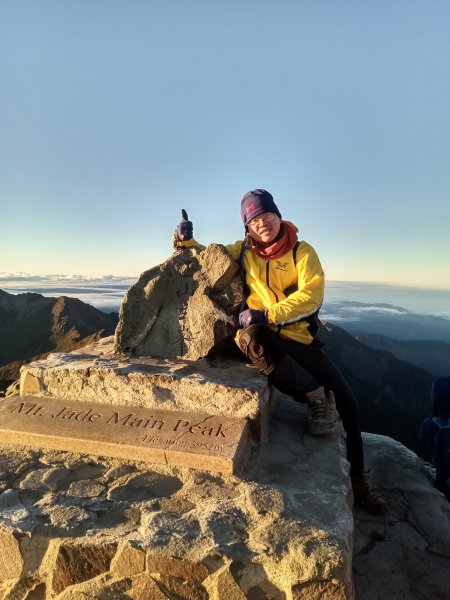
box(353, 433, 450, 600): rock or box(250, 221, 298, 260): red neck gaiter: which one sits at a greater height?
box(250, 221, 298, 260): red neck gaiter

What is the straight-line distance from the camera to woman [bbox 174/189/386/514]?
9.89 ft

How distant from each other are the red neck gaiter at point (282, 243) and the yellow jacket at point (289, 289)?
0.04m

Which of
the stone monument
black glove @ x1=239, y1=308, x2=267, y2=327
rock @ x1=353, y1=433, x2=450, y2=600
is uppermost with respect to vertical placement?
black glove @ x1=239, y1=308, x2=267, y2=327

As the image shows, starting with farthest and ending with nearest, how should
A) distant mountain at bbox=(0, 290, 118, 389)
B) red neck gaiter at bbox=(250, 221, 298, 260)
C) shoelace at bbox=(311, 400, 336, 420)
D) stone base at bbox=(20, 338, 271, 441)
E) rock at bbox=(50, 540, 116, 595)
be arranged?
1. distant mountain at bbox=(0, 290, 118, 389)
2. red neck gaiter at bbox=(250, 221, 298, 260)
3. shoelace at bbox=(311, 400, 336, 420)
4. stone base at bbox=(20, 338, 271, 441)
5. rock at bbox=(50, 540, 116, 595)

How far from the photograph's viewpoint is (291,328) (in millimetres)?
3279

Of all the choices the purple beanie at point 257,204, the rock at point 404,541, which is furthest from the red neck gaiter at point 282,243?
the rock at point 404,541

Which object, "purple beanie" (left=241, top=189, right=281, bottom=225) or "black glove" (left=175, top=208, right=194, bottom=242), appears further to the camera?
"black glove" (left=175, top=208, right=194, bottom=242)

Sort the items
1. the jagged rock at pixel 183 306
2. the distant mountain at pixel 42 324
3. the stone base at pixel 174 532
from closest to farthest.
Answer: the stone base at pixel 174 532 < the jagged rock at pixel 183 306 < the distant mountain at pixel 42 324

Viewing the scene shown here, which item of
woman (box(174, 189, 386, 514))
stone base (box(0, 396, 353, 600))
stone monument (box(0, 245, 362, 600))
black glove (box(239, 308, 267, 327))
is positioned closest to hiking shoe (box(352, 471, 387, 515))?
woman (box(174, 189, 386, 514))

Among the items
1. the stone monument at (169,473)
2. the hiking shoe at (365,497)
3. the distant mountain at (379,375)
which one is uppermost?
the stone monument at (169,473)

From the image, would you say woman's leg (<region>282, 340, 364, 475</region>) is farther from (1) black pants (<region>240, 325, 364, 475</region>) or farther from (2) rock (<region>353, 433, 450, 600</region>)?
(2) rock (<region>353, 433, 450, 600</region>)

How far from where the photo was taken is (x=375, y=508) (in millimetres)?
3217

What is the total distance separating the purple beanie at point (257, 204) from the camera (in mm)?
3250

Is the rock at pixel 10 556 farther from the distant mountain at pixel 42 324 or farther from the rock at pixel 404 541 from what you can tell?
the distant mountain at pixel 42 324
